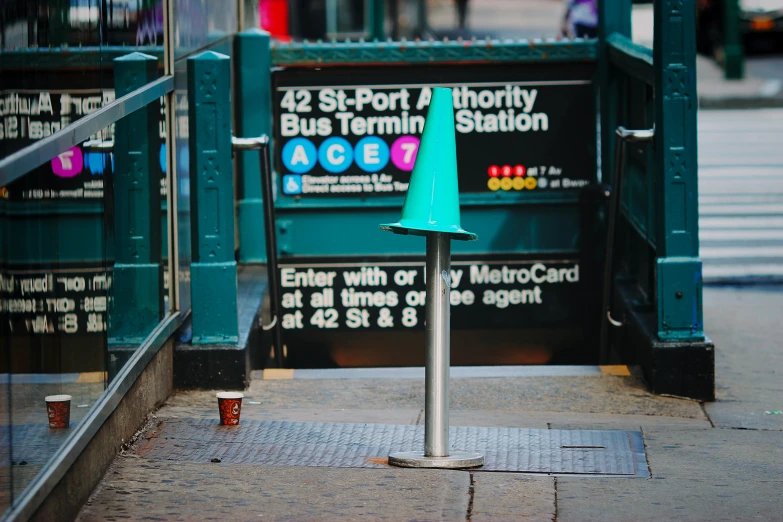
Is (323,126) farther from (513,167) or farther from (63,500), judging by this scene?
(63,500)

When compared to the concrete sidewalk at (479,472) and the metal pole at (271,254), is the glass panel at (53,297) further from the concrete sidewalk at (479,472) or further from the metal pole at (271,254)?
the metal pole at (271,254)

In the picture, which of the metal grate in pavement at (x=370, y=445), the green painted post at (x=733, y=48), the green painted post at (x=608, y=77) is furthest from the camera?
the green painted post at (x=733, y=48)

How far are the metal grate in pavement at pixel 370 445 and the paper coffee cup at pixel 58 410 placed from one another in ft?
2.61

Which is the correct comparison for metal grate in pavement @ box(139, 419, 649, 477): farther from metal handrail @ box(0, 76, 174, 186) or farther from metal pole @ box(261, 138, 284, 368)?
metal pole @ box(261, 138, 284, 368)

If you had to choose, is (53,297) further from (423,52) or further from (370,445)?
(423,52)

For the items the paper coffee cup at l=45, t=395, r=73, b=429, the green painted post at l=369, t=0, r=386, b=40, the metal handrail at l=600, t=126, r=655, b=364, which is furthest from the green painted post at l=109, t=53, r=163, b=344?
the green painted post at l=369, t=0, r=386, b=40

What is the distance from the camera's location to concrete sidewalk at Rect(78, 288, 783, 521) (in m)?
4.06

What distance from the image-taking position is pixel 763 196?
40.6 feet

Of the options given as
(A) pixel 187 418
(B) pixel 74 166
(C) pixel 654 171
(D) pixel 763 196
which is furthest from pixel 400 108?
(D) pixel 763 196

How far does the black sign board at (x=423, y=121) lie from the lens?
745 cm

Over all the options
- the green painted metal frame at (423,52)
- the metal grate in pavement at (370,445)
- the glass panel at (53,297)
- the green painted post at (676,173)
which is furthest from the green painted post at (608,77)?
the glass panel at (53,297)

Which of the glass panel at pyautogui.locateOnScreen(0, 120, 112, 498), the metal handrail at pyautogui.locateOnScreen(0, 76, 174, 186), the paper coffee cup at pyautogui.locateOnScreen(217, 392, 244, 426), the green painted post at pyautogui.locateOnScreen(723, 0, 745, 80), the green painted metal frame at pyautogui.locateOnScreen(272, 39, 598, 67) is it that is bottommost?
the paper coffee cup at pyautogui.locateOnScreen(217, 392, 244, 426)

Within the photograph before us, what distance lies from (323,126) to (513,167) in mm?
1156

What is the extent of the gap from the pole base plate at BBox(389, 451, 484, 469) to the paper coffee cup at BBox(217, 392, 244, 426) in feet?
2.77
